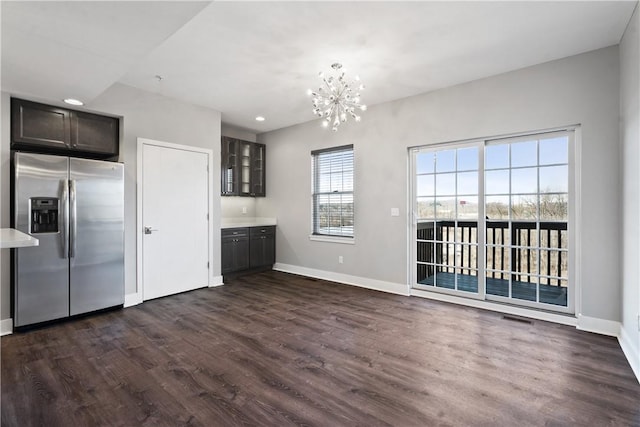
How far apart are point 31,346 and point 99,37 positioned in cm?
275

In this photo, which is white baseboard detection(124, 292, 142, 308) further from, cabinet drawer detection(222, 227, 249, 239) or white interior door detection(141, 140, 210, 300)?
cabinet drawer detection(222, 227, 249, 239)

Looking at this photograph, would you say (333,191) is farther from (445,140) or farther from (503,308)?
(503,308)

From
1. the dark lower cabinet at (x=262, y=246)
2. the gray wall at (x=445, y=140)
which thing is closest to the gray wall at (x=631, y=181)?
the gray wall at (x=445, y=140)

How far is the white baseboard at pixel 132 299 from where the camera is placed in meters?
4.12

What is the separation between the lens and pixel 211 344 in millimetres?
A: 2979

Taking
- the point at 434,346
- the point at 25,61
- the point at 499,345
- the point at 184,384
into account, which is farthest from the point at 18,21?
the point at 499,345

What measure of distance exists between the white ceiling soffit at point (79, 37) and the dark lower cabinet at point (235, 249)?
303cm

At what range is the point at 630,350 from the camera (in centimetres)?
264

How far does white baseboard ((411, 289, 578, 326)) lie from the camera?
11.5 ft

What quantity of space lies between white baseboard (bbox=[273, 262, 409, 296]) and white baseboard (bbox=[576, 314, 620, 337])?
1.95 metres

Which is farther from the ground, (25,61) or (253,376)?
(25,61)

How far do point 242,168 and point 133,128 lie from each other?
2235 millimetres

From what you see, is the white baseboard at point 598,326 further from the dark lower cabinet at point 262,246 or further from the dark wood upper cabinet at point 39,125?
the dark wood upper cabinet at point 39,125

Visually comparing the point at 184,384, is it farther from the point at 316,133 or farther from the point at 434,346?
the point at 316,133
